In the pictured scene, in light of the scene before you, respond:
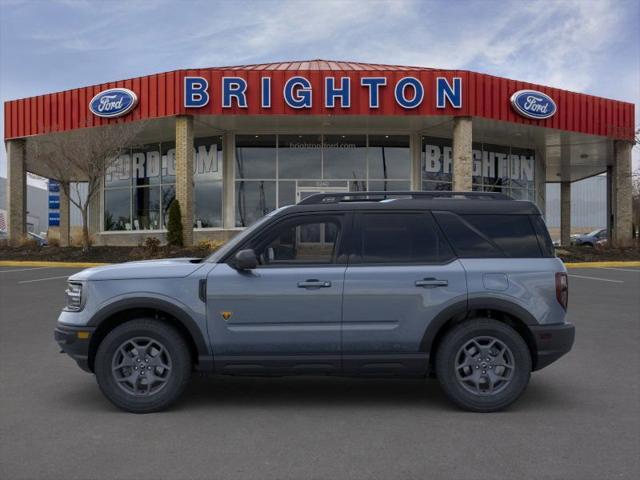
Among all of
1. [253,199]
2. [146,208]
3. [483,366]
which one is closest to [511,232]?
[483,366]

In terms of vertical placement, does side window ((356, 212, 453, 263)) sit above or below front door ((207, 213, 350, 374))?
above

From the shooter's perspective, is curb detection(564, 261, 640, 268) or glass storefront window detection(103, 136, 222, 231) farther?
glass storefront window detection(103, 136, 222, 231)

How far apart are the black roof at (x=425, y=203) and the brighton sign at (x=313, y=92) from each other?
1627 cm

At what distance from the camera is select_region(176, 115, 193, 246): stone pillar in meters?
21.4

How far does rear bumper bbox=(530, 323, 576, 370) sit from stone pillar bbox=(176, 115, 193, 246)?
17.8 meters

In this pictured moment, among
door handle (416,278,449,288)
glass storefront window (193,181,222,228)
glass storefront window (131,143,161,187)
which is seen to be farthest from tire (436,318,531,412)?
glass storefront window (131,143,161,187)

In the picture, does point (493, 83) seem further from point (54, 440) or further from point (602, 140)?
point (54, 440)

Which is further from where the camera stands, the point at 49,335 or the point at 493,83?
the point at 493,83

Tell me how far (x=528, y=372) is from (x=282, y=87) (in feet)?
58.0

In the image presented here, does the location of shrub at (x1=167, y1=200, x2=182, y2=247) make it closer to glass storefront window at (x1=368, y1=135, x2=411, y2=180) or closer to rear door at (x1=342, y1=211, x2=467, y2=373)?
glass storefront window at (x1=368, y1=135, x2=411, y2=180)

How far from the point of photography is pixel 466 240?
5.00m

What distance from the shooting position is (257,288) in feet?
15.7

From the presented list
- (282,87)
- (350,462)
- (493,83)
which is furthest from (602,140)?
(350,462)

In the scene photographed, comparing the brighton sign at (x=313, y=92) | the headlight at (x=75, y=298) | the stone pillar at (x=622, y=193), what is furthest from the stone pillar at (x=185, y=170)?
the stone pillar at (x=622, y=193)
